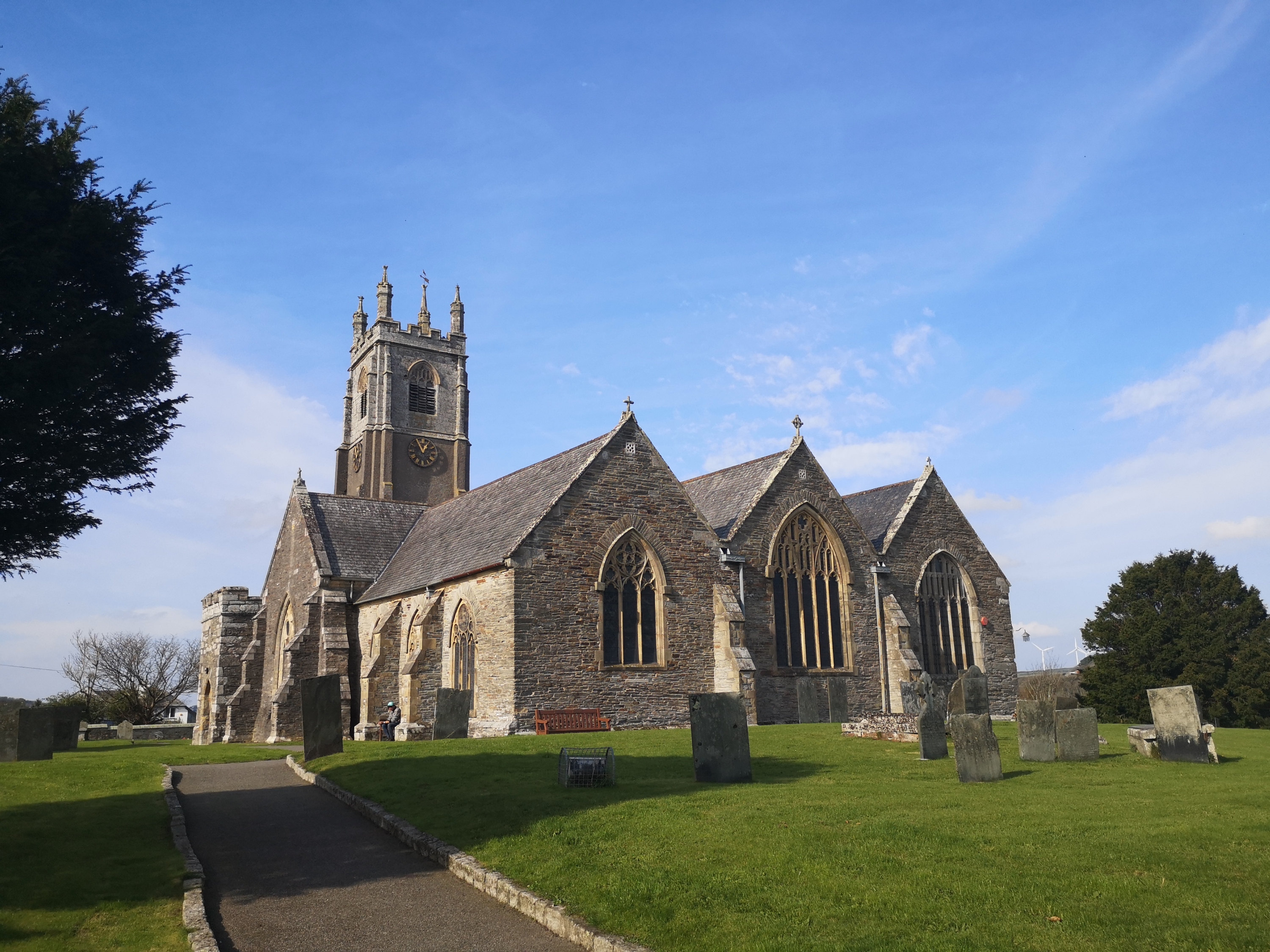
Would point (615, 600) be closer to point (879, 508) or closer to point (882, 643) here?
point (882, 643)

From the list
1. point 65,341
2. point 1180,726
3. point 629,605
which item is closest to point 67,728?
point 629,605

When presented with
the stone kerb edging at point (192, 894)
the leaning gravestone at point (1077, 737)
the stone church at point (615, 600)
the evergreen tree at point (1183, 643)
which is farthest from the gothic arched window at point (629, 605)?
the evergreen tree at point (1183, 643)

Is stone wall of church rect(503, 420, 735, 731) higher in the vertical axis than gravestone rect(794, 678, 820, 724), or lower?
higher

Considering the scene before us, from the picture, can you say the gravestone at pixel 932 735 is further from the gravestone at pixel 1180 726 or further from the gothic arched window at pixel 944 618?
the gothic arched window at pixel 944 618

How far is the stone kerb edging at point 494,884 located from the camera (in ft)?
25.0

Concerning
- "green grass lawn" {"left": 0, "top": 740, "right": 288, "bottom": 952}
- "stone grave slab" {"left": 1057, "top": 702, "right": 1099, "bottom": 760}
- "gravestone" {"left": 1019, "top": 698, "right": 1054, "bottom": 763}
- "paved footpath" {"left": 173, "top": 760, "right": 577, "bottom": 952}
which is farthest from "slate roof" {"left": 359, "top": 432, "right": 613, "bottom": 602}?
"stone grave slab" {"left": 1057, "top": 702, "right": 1099, "bottom": 760}

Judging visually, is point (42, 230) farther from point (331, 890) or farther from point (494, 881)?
point (494, 881)

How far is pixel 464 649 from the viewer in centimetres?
2788

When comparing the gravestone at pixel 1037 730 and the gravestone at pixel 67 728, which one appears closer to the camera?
the gravestone at pixel 1037 730

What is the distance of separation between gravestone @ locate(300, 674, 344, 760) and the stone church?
17.5ft

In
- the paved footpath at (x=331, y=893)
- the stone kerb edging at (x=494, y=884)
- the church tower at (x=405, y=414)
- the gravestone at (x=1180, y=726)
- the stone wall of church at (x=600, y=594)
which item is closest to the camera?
the stone kerb edging at (x=494, y=884)

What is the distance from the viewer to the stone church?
2638cm

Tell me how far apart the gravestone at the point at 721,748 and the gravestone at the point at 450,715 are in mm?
10051

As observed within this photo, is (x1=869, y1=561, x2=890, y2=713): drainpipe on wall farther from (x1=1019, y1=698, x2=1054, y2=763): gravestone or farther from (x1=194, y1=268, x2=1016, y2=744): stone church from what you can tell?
(x1=1019, y1=698, x2=1054, y2=763): gravestone
